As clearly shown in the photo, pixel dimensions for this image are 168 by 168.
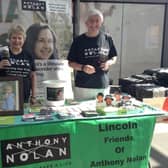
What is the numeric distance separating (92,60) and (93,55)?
0.04 m

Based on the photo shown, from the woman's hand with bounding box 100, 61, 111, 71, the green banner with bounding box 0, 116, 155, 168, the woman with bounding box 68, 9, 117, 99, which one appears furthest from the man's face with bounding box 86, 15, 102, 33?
the green banner with bounding box 0, 116, 155, 168

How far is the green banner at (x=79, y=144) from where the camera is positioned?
7.02 feet

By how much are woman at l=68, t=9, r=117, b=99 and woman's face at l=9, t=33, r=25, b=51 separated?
1.63 feet

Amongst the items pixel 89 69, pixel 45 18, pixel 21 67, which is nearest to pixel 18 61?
pixel 21 67

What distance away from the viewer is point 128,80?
5398 millimetres

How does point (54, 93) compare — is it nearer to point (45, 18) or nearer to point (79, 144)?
point (79, 144)

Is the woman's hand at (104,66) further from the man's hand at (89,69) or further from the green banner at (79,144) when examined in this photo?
the green banner at (79,144)

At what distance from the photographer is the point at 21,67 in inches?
97.2

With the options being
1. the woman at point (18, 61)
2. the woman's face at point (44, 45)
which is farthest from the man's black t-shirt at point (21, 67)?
the woman's face at point (44, 45)

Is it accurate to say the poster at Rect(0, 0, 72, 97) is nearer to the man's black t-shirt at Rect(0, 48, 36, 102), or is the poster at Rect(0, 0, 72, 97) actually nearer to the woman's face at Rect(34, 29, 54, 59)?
the woman's face at Rect(34, 29, 54, 59)

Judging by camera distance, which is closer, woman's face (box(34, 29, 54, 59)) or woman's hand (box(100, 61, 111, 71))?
woman's hand (box(100, 61, 111, 71))

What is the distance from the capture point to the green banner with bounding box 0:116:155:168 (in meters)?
2.14

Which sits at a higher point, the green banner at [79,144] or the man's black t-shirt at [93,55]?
the man's black t-shirt at [93,55]

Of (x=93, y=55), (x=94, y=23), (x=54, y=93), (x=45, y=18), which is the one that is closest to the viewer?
(x=54, y=93)
